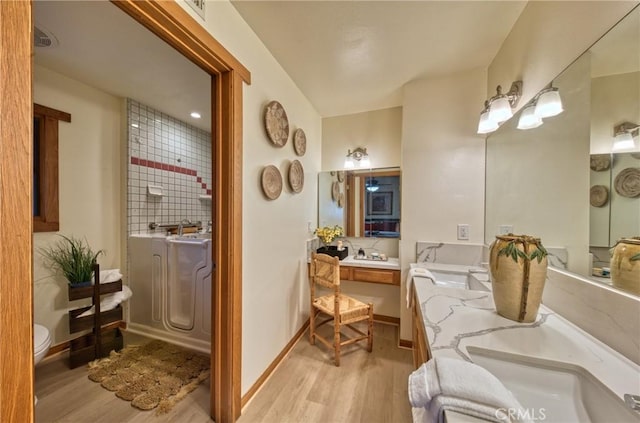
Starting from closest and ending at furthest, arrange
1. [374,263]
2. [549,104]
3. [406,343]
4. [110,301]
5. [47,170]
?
[549,104]
[47,170]
[110,301]
[406,343]
[374,263]

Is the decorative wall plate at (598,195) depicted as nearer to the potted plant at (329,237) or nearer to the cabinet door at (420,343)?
the cabinet door at (420,343)

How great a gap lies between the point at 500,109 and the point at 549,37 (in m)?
0.38

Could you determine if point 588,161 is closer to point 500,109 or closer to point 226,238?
point 500,109

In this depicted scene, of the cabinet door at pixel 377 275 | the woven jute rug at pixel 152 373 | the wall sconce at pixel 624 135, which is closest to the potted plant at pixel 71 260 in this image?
the woven jute rug at pixel 152 373

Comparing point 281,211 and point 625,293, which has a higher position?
point 281,211

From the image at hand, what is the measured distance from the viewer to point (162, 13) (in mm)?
907

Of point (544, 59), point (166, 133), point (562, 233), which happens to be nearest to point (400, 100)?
point (544, 59)

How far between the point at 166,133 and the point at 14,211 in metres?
2.51

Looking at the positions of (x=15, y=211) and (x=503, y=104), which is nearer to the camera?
(x=15, y=211)

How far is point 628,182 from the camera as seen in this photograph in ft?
2.43

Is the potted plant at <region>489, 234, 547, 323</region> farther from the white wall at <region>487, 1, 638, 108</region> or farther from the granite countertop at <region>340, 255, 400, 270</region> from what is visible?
the granite countertop at <region>340, 255, 400, 270</region>

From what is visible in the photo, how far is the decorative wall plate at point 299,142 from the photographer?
6.97ft

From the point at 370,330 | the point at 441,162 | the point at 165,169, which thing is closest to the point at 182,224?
the point at 165,169

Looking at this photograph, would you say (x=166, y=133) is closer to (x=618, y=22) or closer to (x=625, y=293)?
(x=618, y=22)
